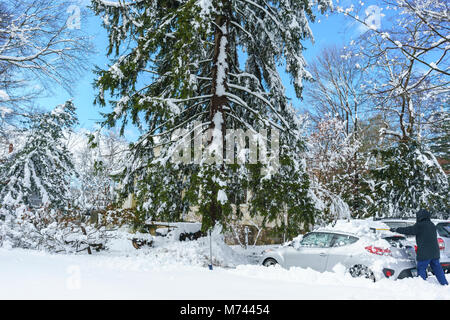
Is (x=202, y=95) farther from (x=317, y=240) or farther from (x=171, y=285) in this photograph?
(x=171, y=285)

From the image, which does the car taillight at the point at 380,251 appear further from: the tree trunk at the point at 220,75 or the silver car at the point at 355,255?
the tree trunk at the point at 220,75

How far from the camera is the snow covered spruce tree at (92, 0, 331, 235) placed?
326 inches

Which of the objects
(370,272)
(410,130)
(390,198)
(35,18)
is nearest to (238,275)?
(370,272)

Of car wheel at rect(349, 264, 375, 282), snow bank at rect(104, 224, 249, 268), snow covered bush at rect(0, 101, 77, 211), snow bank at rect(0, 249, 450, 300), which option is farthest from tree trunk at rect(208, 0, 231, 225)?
snow covered bush at rect(0, 101, 77, 211)

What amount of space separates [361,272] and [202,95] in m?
6.57

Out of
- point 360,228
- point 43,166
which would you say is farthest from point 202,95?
point 43,166

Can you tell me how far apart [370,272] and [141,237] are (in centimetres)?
726

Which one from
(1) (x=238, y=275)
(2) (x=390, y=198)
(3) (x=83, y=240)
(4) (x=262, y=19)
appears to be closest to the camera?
(1) (x=238, y=275)

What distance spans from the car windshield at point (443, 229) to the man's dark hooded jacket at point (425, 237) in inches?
105

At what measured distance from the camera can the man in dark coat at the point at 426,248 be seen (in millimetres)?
6957

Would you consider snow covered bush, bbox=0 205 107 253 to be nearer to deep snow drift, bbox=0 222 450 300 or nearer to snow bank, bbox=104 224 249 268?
snow bank, bbox=104 224 249 268

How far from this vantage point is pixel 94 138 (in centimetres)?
913

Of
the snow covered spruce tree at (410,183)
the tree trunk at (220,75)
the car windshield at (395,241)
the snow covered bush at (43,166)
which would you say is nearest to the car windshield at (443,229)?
the car windshield at (395,241)

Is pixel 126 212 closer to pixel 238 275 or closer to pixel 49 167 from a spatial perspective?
pixel 238 275
